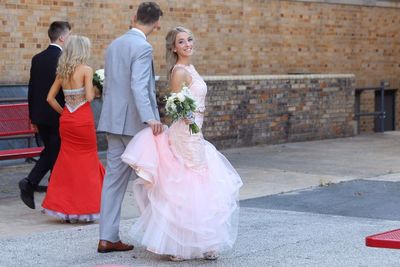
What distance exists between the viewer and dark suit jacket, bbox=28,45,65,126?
10.5 meters

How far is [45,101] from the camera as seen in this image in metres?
10.6

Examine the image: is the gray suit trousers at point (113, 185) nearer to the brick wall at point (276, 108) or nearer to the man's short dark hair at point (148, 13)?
the man's short dark hair at point (148, 13)

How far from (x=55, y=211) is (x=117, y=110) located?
1.86m

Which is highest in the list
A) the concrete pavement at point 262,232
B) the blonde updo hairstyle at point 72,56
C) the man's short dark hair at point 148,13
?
the man's short dark hair at point 148,13

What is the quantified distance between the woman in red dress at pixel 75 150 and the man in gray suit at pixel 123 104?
1322 mm

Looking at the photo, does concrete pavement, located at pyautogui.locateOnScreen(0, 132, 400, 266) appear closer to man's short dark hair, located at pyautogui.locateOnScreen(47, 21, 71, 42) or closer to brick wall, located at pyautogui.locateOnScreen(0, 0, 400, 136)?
man's short dark hair, located at pyautogui.locateOnScreen(47, 21, 71, 42)

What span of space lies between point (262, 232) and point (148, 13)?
2.35m

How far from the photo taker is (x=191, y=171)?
Result: 797cm

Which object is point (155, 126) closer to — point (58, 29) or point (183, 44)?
point (183, 44)

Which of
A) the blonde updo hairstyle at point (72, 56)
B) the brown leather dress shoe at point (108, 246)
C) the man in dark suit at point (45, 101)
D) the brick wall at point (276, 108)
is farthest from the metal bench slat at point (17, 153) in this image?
the brown leather dress shoe at point (108, 246)

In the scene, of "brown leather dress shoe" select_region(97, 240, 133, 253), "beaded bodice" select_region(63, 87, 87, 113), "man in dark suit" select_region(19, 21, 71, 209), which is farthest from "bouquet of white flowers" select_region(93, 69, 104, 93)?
"brown leather dress shoe" select_region(97, 240, 133, 253)

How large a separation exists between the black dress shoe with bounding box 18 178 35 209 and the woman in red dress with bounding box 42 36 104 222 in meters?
0.56

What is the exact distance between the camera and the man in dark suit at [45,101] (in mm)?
10492

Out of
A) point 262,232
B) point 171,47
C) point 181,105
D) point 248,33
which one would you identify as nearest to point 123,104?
point 181,105
